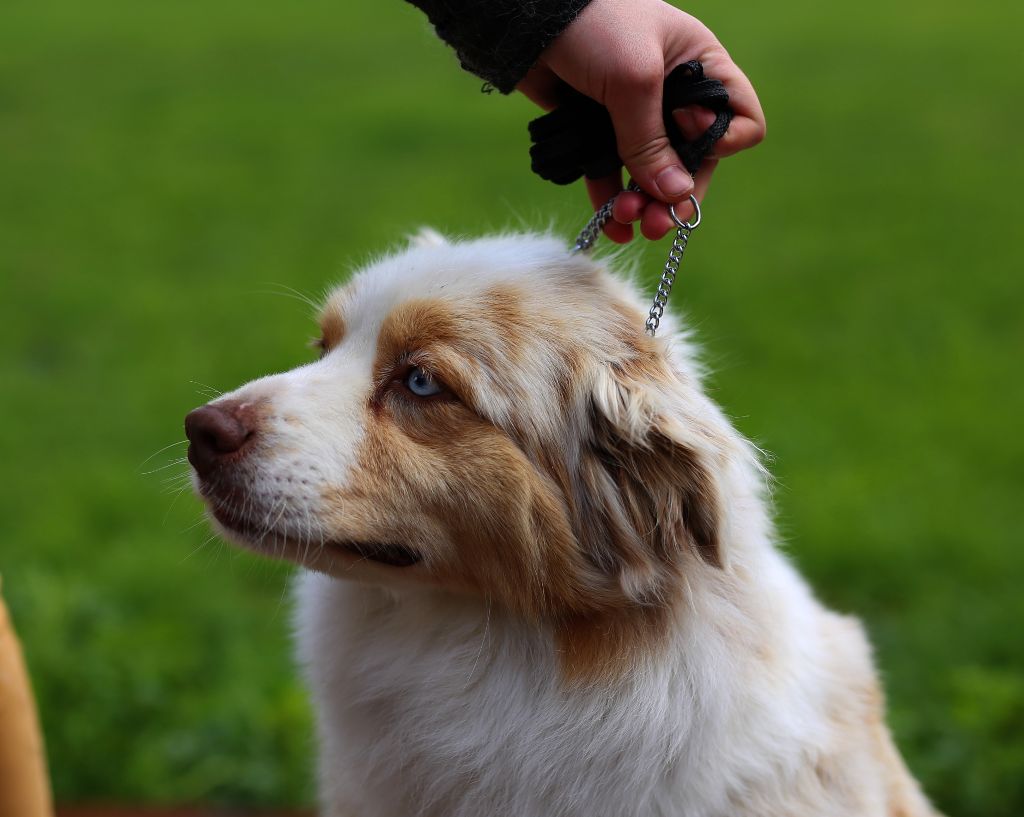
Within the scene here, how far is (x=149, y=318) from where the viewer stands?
7359 mm

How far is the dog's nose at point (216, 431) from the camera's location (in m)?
2.37

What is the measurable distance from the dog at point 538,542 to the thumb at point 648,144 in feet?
0.98

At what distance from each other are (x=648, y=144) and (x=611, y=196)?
1.16 ft

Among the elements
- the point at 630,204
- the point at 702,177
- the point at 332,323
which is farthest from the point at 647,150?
the point at 332,323

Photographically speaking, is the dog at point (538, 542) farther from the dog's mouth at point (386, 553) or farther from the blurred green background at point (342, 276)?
the blurred green background at point (342, 276)

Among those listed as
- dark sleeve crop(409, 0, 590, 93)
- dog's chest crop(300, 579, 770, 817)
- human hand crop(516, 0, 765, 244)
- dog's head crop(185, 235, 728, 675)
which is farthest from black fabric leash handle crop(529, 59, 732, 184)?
dog's chest crop(300, 579, 770, 817)

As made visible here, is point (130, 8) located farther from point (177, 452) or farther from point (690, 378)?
point (690, 378)

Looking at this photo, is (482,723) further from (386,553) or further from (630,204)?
(630,204)

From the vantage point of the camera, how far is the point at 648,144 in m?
2.46

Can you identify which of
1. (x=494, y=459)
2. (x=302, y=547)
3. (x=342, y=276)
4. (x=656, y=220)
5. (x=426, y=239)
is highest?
(x=656, y=220)

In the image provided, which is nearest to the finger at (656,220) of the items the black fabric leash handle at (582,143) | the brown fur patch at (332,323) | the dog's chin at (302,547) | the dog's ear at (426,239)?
the black fabric leash handle at (582,143)

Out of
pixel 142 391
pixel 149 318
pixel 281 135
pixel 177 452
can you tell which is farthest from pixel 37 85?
pixel 177 452

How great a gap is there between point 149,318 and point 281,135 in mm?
3674

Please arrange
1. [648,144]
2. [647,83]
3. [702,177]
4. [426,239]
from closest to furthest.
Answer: [647,83], [648,144], [702,177], [426,239]
